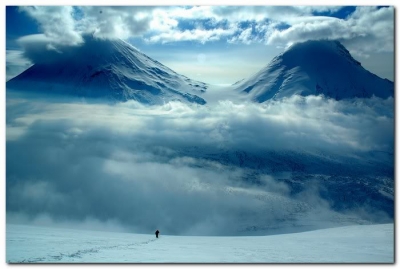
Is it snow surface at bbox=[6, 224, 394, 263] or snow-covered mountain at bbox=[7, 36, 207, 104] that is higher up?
snow-covered mountain at bbox=[7, 36, 207, 104]

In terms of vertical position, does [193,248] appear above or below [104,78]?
below

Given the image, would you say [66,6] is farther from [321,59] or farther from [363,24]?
[321,59]

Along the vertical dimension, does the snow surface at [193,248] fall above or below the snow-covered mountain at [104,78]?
below

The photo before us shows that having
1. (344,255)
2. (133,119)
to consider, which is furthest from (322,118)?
(344,255)

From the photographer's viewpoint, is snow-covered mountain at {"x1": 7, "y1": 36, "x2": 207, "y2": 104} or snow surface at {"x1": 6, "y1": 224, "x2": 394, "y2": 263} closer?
snow surface at {"x1": 6, "y1": 224, "x2": 394, "y2": 263}
